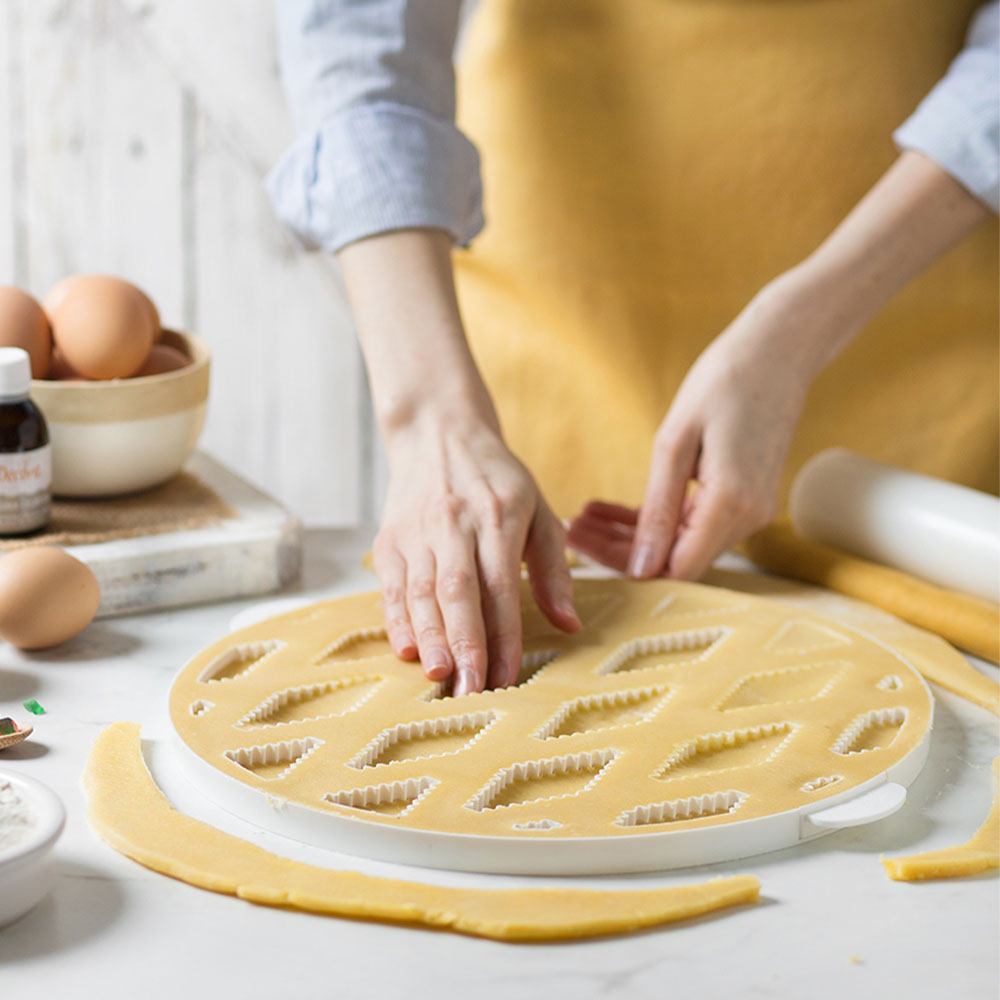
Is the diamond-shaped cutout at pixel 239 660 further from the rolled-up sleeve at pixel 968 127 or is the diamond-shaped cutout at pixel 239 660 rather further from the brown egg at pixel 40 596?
the rolled-up sleeve at pixel 968 127

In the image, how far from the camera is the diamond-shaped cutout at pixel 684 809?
625mm

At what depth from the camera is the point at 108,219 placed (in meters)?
1.93

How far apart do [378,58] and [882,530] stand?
0.61 m

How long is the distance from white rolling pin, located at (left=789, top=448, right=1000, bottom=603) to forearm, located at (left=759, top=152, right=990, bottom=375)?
11 cm

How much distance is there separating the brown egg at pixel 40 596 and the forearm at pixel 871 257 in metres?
0.63

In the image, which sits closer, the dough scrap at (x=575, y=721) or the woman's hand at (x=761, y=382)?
the dough scrap at (x=575, y=721)

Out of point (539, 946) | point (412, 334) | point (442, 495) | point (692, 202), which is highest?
point (692, 202)

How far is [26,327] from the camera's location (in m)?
1.03

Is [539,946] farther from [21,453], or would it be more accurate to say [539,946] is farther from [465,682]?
[21,453]

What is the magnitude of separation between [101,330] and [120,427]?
9 centimetres

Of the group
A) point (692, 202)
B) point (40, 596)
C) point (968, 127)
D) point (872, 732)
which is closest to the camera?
point (872, 732)

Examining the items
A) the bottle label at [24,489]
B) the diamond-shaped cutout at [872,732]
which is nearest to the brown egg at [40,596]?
the bottle label at [24,489]

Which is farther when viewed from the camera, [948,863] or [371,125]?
[371,125]

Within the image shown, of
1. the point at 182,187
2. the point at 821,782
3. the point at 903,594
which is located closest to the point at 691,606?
the point at 903,594
